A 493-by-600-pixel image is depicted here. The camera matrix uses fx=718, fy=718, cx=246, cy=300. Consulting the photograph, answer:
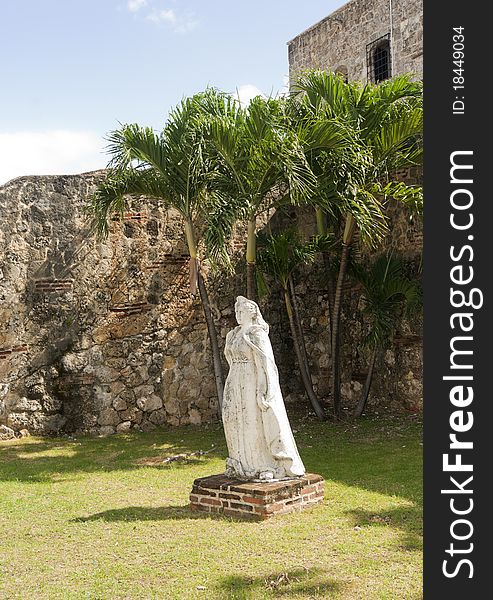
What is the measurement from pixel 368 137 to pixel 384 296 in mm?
2166

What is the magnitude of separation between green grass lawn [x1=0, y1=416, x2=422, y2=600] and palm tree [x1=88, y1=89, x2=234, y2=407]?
3.29 m

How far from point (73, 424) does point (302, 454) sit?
3.76 m

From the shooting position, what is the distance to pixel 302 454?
828cm

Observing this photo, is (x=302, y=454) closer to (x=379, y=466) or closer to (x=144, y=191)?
(x=379, y=466)

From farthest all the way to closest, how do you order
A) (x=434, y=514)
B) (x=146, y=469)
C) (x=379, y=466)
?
(x=146, y=469)
(x=379, y=466)
(x=434, y=514)

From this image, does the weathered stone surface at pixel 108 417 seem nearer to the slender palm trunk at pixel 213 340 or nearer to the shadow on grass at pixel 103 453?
the shadow on grass at pixel 103 453

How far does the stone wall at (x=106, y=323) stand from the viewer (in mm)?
10195

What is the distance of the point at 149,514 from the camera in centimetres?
591

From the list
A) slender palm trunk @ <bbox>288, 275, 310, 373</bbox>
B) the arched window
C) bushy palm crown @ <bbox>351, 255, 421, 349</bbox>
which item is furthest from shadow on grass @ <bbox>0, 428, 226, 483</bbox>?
the arched window

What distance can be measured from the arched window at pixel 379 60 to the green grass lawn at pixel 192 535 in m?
11.1

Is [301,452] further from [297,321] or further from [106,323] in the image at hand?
[106,323]

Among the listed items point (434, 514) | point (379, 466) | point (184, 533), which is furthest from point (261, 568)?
point (379, 466)

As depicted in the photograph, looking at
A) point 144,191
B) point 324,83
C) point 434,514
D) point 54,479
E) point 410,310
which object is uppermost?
point 324,83

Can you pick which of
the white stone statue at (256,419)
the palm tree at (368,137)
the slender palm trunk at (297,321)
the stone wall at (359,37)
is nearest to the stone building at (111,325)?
the slender palm trunk at (297,321)
